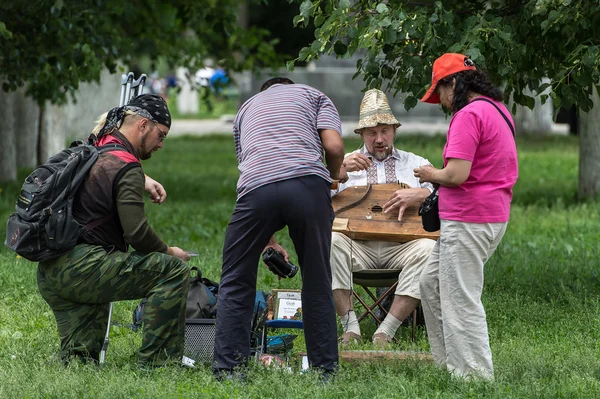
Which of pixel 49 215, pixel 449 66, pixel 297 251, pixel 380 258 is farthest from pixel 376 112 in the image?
pixel 49 215

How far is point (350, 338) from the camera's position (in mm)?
6867

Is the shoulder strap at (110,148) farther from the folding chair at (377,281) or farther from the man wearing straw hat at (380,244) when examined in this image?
the folding chair at (377,281)

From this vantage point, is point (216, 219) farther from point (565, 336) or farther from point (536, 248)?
point (565, 336)

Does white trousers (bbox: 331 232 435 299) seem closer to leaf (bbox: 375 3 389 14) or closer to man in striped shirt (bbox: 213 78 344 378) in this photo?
man in striped shirt (bbox: 213 78 344 378)

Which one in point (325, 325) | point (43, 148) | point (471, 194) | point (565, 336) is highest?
point (471, 194)

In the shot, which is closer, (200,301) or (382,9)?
(200,301)

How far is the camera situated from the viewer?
591cm

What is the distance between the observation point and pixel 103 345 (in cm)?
605

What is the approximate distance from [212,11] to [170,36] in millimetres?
1356

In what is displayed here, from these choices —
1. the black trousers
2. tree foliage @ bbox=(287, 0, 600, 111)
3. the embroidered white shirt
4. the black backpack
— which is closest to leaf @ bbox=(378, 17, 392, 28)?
tree foliage @ bbox=(287, 0, 600, 111)

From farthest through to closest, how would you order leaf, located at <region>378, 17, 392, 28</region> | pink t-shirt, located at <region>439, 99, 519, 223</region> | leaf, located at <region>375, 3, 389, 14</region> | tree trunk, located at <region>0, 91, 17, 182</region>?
tree trunk, located at <region>0, 91, 17, 182</region>, leaf, located at <region>375, 3, 389, 14</region>, leaf, located at <region>378, 17, 392, 28</region>, pink t-shirt, located at <region>439, 99, 519, 223</region>

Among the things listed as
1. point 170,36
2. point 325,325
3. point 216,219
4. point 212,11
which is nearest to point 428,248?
point 325,325

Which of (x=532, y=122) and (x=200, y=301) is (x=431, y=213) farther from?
(x=532, y=122)

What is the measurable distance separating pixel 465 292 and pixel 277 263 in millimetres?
1068
